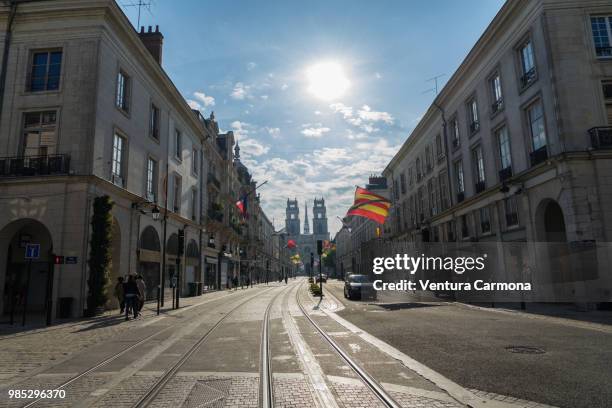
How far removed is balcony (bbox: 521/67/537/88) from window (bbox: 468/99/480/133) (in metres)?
6.37

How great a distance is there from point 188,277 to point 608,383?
30.1m

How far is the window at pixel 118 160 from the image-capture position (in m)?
20.8

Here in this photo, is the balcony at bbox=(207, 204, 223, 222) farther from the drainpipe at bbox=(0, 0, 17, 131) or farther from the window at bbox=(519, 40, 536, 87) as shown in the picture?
the window at bbox=(519, 40, 536, 87)

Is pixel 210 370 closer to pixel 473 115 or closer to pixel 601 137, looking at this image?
pixel 601 137

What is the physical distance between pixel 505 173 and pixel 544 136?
14.2ft

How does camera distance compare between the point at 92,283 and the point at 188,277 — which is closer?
the point at 92,283

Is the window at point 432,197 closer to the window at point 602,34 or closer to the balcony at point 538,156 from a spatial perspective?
the balcony at point 538,156

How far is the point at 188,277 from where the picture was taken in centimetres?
3250

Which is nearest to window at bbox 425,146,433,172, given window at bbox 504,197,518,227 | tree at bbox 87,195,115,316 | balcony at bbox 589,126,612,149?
window at bbox 504,197,518,227

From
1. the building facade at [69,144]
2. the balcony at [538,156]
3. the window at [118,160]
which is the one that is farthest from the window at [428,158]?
the window at [118,160]

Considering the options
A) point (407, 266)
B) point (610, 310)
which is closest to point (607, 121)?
point (610, 310)

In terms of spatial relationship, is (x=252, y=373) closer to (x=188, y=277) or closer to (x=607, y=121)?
(x=607, y=121)

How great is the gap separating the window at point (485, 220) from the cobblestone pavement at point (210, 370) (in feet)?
60.2

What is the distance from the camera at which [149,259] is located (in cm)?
2447
